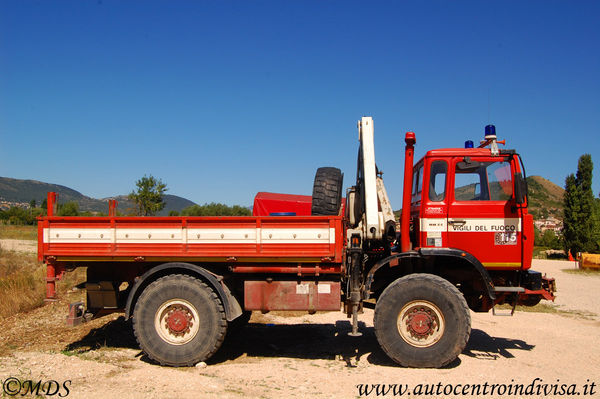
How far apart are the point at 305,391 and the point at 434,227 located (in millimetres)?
3038

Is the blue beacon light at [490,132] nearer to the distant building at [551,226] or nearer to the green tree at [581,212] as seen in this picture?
the green tree at [581,212]

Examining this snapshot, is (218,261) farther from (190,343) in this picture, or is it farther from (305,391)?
(305,391)

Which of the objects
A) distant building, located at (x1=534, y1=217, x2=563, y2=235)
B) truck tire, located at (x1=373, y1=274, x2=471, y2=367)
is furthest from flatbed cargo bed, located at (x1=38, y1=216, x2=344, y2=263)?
distant building, located at (x1=534, y1=217, x2=563, y2=235)

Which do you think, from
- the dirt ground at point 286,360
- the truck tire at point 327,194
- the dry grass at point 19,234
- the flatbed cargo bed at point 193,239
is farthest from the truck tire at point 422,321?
the dry grass at point 19,234

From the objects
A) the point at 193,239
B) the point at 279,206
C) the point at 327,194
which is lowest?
the point at 193,239

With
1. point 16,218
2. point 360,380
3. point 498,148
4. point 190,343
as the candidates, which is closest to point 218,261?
point 190,343

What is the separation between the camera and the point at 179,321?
6770 mm

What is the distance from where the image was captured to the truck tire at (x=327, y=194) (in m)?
7.13

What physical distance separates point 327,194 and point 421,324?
2.33m

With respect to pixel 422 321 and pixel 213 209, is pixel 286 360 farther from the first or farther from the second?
pixel 213 209

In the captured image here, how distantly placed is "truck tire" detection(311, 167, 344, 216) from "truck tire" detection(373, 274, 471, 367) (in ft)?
4.86

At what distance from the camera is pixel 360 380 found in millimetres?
6098

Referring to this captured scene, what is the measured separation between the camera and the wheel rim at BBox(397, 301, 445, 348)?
6.60 meters

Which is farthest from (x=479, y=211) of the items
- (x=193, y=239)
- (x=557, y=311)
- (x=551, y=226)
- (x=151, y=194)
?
(x=551, y=226)
